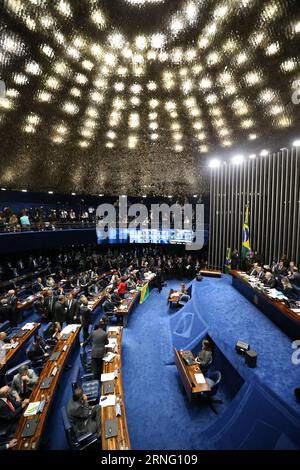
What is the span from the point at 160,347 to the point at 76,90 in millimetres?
9304

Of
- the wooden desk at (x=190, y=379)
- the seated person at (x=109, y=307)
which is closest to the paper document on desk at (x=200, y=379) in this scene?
the wooden desk at (x=190, y=379)

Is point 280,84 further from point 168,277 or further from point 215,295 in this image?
point 168,277

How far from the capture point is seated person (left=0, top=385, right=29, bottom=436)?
391 centimetres

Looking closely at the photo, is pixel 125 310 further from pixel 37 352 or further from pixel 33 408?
pixel 33 408

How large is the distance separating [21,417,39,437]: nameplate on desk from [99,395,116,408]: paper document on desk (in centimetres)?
111

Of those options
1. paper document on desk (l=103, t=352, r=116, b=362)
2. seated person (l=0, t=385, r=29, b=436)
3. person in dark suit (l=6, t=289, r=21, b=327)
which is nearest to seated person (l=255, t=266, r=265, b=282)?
paper document on desk (l=103, t=352, r=116, b=362)

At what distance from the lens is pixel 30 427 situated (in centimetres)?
372

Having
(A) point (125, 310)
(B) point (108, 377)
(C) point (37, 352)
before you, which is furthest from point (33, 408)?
(A) point (125, 310)

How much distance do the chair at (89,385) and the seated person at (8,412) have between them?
101cm

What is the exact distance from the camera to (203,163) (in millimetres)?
14555

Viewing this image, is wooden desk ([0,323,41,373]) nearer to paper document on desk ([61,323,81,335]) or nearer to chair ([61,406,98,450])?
paper document on desk ([61,323,81,335])

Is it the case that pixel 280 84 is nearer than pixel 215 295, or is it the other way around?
pixel 280 84

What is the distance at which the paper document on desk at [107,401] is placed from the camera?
13.8 ft

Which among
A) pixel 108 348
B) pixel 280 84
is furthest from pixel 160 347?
pixel 280 84
